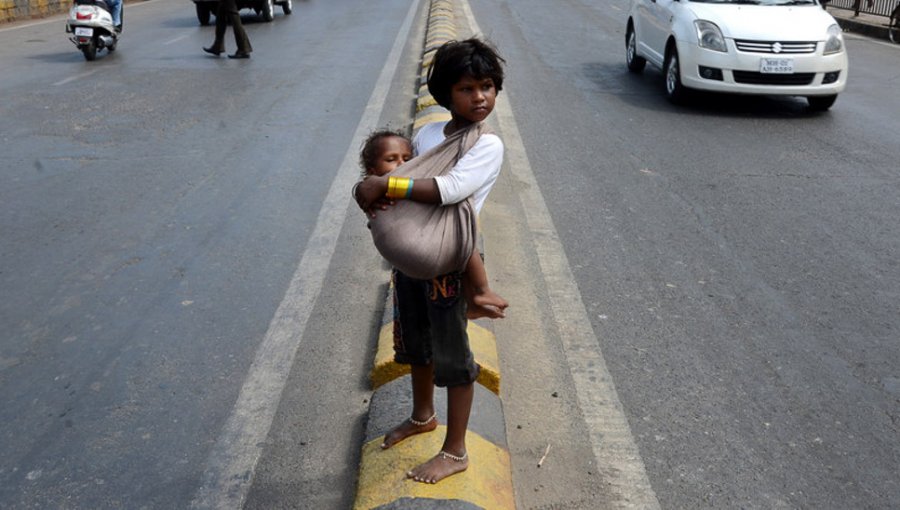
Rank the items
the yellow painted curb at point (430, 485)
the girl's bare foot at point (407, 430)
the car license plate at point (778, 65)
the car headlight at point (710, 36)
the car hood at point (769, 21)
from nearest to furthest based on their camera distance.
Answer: the yellow painted curb at point (430, 485), the girl's bare foot at point (407, 430), the car license plate at point (778, 65), the car hood at point (769, 21), the car headlight at point (710, 36)

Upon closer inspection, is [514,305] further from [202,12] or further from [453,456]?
[202,12]

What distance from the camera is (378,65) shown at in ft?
43.4

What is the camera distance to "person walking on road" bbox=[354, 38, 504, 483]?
2.63 meters

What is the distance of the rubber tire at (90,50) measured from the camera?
47.8ft

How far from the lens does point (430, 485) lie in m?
3.05

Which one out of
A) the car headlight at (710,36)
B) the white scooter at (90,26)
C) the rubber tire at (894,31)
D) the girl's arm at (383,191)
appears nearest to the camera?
the girl's arm at (383,191)

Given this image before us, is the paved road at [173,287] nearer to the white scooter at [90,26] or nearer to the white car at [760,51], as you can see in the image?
the white car at [760,51]


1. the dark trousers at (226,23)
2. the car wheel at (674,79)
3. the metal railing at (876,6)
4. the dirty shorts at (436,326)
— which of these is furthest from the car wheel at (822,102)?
the metal railing at (876,6)

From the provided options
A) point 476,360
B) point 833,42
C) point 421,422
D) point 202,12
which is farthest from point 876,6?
point 421,422

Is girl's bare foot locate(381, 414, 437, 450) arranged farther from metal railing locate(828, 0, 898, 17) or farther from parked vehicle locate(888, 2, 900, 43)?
metal railing locate(828, 0, 898, 17)

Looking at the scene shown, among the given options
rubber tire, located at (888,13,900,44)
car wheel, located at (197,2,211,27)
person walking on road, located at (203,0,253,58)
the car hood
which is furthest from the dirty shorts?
car wheel, located at (197,2,211,27)

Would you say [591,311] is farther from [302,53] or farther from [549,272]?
[302,53]

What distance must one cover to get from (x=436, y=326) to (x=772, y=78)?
8.16 meters

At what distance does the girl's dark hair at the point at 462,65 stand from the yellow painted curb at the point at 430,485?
1182 mm
